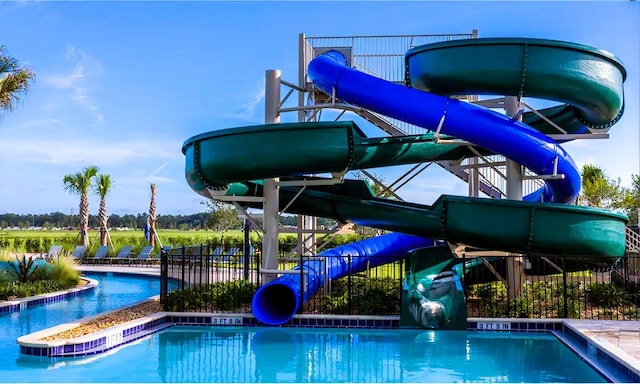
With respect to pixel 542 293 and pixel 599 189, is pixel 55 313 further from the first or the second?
pixel 599 189

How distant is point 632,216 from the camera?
3462 centimetres

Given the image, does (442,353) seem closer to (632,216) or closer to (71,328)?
(71,328)

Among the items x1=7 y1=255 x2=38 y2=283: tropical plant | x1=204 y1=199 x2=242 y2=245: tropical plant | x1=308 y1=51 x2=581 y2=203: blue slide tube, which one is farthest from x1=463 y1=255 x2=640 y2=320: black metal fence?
x1=204 y1=199 x2=242 y2=245: tropical plant

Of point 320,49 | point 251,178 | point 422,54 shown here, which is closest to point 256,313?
point 251,178

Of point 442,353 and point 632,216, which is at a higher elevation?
point 632,216

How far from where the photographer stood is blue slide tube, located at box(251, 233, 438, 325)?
37.4ft

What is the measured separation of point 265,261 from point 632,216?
28.8 metres

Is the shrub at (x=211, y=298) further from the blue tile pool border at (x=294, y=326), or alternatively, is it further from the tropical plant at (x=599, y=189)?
the tropical plant at (x=599, y=189)

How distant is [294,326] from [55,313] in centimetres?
573

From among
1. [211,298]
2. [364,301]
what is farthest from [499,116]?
[211,298]

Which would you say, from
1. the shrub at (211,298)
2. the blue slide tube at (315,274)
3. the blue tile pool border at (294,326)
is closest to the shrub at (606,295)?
the blue tile pool border at (294,326)

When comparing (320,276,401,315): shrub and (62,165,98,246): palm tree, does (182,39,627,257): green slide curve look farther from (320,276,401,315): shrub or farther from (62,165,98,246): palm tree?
(62,165,98,246): palm tree

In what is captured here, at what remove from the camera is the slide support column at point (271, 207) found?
40.9ft

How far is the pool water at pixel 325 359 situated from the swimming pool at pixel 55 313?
112mm
